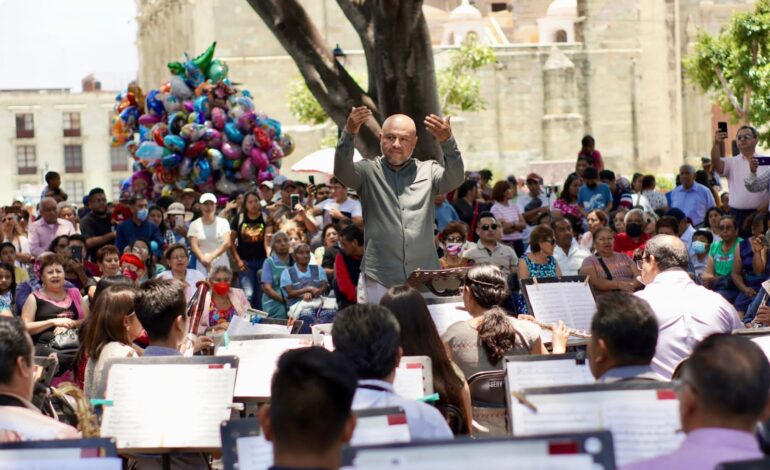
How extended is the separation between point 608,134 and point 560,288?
58.3 m

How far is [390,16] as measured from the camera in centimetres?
1234

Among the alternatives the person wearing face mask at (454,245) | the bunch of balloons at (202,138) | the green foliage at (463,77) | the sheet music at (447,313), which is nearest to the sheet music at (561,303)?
the sheet music at (447,313)

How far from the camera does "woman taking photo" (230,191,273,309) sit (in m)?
17.1

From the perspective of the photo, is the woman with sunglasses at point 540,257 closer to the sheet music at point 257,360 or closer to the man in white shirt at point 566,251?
the man in white shirt at point 566,251

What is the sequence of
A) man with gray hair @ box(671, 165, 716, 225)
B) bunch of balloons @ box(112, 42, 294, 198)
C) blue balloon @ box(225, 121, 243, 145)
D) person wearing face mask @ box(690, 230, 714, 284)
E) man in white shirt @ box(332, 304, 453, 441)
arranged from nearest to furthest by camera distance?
man in white shirt @ box(332, 304, 453, 441) < person wearing face mask @ box(690, 230, 714, 284) < man with gray hair @ box(671, 165, 716, 225) < bunch of balloons @ box(112, 42, 294, 198) < blue balloon @ box(225, 121, 243, 145)

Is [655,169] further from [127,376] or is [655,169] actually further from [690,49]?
[127,376]

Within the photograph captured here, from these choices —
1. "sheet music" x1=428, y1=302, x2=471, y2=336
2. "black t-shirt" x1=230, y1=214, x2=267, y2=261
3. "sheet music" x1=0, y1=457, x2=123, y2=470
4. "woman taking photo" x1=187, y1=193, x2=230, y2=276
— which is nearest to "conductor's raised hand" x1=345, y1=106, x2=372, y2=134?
"sheet music" x1=428, y1=302, x2=471, y2=336

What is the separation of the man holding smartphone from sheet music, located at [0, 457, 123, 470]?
1122cm

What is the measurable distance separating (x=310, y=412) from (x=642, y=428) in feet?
4.84

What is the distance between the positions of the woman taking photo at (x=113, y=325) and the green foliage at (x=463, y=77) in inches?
1982

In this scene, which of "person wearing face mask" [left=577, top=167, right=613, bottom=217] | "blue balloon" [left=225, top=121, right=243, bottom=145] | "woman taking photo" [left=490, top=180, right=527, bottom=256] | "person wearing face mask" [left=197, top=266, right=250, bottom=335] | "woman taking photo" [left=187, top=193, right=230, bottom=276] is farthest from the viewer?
"blue balloon" [left=225, top=121, right=243, bottom=145]

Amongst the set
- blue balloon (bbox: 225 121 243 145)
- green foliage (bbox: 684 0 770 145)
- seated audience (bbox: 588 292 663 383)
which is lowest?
seated audience (bbox: 588 292 663 383)

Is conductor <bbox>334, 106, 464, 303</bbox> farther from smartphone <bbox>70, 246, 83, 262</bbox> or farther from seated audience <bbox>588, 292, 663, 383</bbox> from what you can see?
smartphone <bbox>70, 246, 83, 262</bbox>

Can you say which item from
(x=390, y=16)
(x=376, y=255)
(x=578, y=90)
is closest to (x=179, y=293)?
(x=376, y=255)
